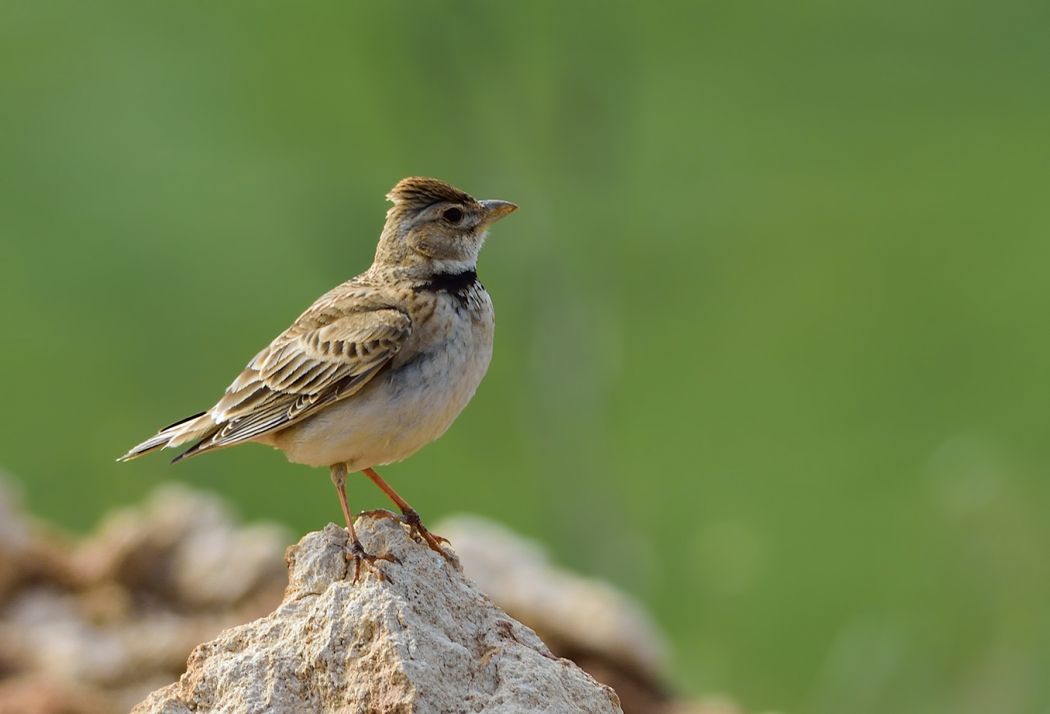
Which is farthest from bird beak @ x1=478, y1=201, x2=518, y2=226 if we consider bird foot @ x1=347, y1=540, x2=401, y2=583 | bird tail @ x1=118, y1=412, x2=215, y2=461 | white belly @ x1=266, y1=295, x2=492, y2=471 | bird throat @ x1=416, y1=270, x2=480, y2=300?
bird foot @ x1=347, y1=540, x2=401, y2=583

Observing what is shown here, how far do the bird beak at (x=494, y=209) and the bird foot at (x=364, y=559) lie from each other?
2087mm

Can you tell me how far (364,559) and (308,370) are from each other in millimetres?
1375

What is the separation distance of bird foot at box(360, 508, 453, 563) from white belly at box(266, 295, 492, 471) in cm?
43

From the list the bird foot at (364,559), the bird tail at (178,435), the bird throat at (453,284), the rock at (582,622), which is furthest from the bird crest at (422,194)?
the rock at (582,622)

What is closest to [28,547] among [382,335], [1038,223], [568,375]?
[382,335]

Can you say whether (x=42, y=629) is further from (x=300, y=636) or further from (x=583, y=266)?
(x=583, y=266)

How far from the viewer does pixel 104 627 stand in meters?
11.0

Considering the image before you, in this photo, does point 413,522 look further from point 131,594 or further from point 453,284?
point 131,594

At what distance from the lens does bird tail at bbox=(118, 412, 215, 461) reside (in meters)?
6.81

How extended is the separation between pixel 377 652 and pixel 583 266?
610 inches

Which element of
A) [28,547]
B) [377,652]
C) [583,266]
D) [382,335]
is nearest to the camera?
[377,652]

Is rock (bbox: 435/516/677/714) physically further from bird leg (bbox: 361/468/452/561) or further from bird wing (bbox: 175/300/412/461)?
bird leg (bbox: 361/468/452/561)

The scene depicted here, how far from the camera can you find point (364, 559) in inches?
218

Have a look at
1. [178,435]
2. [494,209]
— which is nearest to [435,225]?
[494,209]
